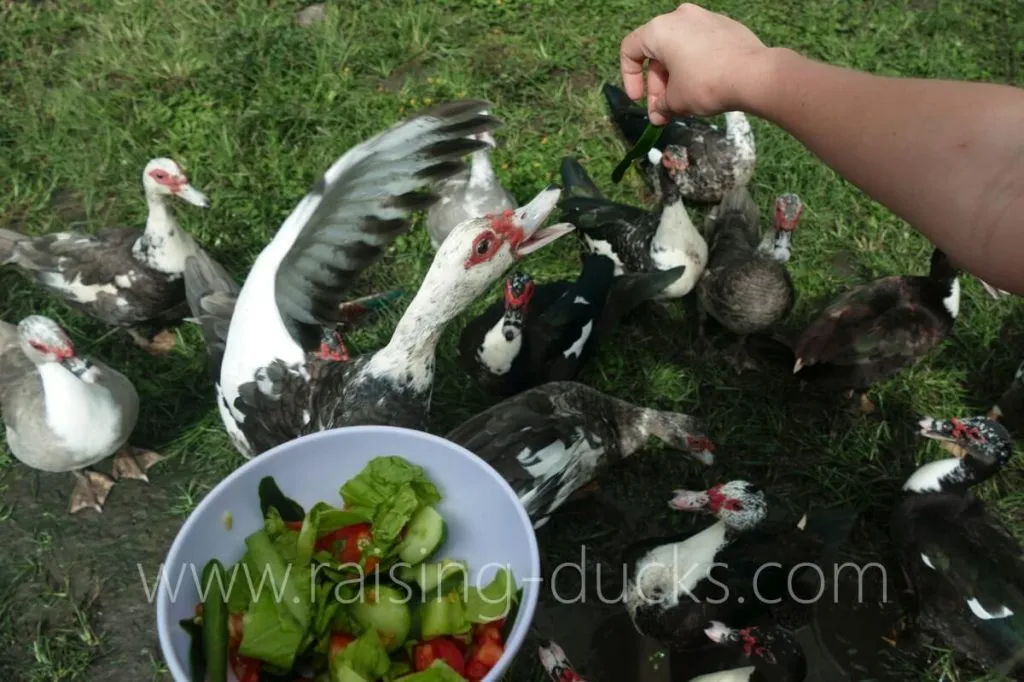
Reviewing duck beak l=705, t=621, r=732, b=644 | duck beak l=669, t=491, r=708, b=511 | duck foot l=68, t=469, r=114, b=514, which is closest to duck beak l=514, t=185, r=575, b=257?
duck beak l=669, t=491, r=708, b=511

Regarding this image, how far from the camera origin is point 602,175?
415 centimetres

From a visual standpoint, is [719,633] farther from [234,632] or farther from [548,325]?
[234,632]

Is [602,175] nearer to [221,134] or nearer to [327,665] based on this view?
[221,134]

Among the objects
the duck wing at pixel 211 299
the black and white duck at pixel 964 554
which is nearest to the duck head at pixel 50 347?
the duck wing at pixel 211 299

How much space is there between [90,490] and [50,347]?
0.68m

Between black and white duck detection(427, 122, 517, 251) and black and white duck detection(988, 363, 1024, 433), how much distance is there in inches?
90.4

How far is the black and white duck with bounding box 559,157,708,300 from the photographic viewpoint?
3.44m

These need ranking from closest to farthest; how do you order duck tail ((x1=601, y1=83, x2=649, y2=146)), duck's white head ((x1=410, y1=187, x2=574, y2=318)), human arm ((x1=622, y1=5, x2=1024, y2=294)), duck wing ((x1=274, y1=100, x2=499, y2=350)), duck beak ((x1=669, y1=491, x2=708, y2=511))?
human arm ((x1=622, y1=5, x2=1024, y2=294)), duck wing ((x1=274, y1=100, x2=499, y2=350)), duck's white head ((x1=410, y1=187, x2=574, y2=318)), duck beak ((x1=669, y1=491, x2=708, y2=511)), duck tail ((x1=601, y1=83, x2=649, y2=146))

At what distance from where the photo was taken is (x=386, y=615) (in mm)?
1760

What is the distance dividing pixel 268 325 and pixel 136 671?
137 centimetres

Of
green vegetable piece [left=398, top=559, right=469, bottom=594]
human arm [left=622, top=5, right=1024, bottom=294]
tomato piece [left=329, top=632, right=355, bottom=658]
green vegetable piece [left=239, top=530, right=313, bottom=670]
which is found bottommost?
tomato piece [left=329, top=632, right=355, bottom=658]

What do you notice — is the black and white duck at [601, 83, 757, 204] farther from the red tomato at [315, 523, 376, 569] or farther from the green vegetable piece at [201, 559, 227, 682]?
the green vegetable piece at [201, 559, 227, 682]

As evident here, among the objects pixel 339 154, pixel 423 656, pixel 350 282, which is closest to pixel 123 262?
pixel 339 154

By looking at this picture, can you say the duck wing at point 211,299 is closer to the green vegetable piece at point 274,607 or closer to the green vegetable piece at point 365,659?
the green vegetable piece at point 274,607
